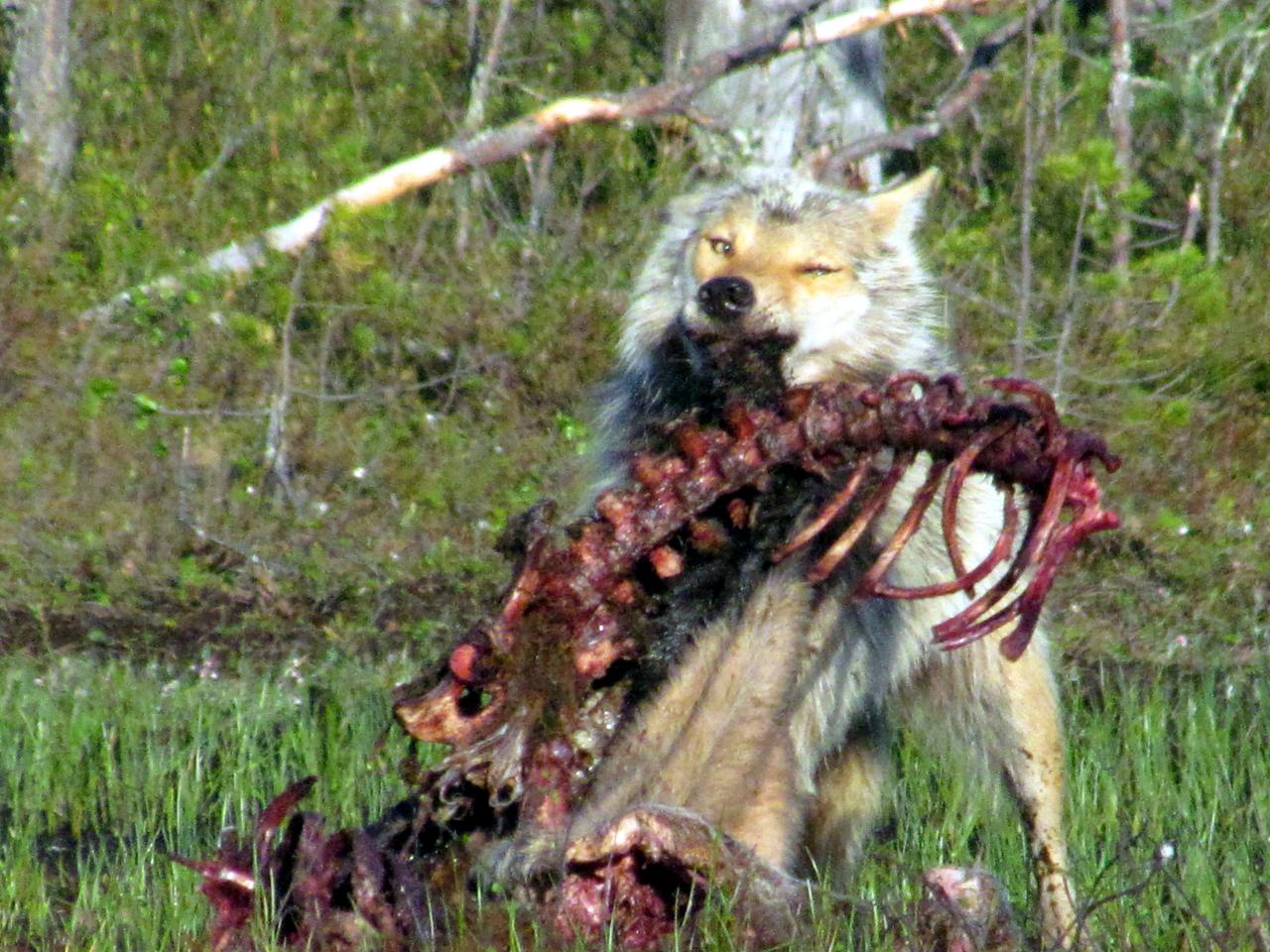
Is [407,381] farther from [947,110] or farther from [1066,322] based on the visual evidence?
[1066,322]

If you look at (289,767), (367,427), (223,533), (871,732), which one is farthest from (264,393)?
(871,732)

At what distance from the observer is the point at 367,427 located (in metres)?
8.84

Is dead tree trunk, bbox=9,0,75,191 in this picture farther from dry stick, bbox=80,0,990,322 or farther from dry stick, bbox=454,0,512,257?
dry stick, bbox=454,0,512,257

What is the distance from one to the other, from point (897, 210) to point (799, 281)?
1.86ft

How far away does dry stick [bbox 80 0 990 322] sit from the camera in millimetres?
8930

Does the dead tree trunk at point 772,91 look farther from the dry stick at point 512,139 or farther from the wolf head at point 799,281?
the wolf head at point 799,281

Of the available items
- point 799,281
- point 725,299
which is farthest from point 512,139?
point 725,299

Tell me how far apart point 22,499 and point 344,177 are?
295cm

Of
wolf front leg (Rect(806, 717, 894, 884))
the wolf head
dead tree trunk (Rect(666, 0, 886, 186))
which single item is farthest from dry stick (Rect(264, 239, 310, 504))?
wolf front leg (Rect(806, 717, 894, 884))

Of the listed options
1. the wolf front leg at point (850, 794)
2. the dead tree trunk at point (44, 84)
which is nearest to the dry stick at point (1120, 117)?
the wolf front leg at point (850, 794)

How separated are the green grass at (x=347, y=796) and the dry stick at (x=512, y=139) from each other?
3.52 m

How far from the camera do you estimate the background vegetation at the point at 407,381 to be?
4.72 m

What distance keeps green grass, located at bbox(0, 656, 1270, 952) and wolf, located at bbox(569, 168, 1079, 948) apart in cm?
17

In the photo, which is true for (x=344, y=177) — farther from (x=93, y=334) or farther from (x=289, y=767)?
(x=289, y=767)
